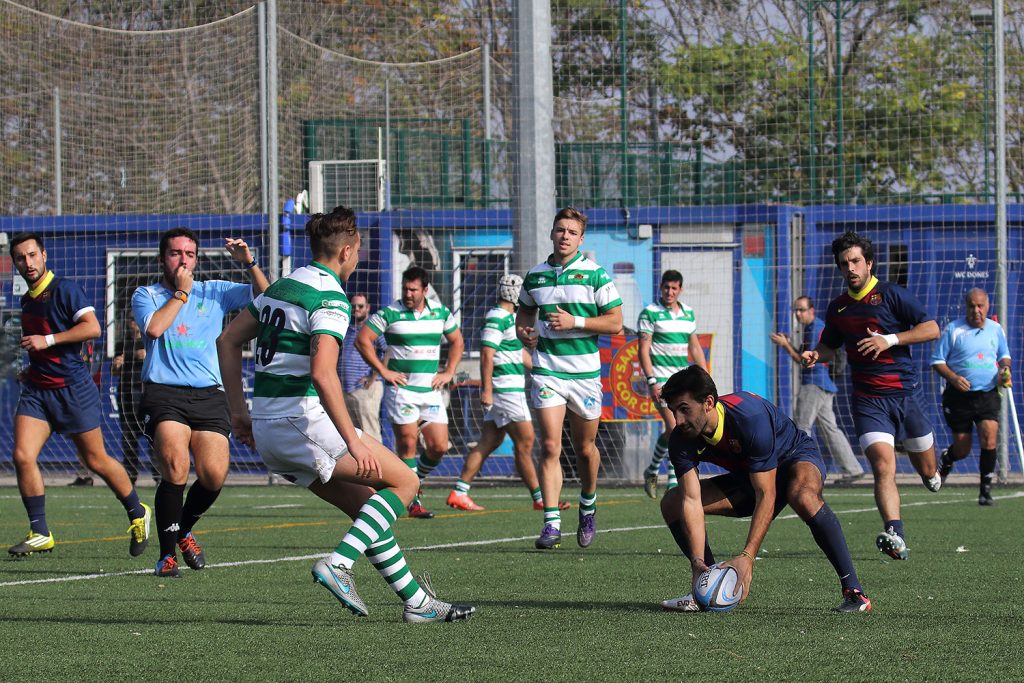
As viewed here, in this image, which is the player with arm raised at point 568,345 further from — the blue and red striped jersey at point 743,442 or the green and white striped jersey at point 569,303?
the blue and red striped jersey at point 743,442

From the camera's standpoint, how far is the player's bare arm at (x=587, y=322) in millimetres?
9500

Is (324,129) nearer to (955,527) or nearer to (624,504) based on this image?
(624,504)

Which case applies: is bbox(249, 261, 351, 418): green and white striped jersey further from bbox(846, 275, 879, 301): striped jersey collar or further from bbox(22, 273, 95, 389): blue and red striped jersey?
bbox(846, 275, 879, 301): striped jersey collar

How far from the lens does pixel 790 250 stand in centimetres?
1780

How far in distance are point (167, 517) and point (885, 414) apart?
434cm

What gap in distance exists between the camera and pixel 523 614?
677cm

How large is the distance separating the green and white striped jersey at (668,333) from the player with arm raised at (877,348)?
16.6 feet

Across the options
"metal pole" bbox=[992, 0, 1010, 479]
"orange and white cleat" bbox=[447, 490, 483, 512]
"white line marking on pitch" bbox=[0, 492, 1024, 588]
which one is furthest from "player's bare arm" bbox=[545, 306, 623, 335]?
"metal pole" bbox=[992, 0, 1010, 479]

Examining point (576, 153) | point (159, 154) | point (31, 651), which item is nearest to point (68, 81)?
point (159, 154)

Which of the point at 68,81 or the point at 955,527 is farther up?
the point at 68,81

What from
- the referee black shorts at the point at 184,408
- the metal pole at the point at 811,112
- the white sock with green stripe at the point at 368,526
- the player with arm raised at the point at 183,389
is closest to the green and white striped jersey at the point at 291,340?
the white sock with green stripe at the point at 368,526

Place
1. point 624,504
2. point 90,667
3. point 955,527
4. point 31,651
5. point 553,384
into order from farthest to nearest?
point 624,504, point 955,527, point 553,384, point 31,651, point 90,667

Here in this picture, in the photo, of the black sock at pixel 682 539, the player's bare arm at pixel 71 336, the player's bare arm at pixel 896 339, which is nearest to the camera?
the black sock at pixel 682 539

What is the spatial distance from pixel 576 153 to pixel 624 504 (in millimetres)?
5701
